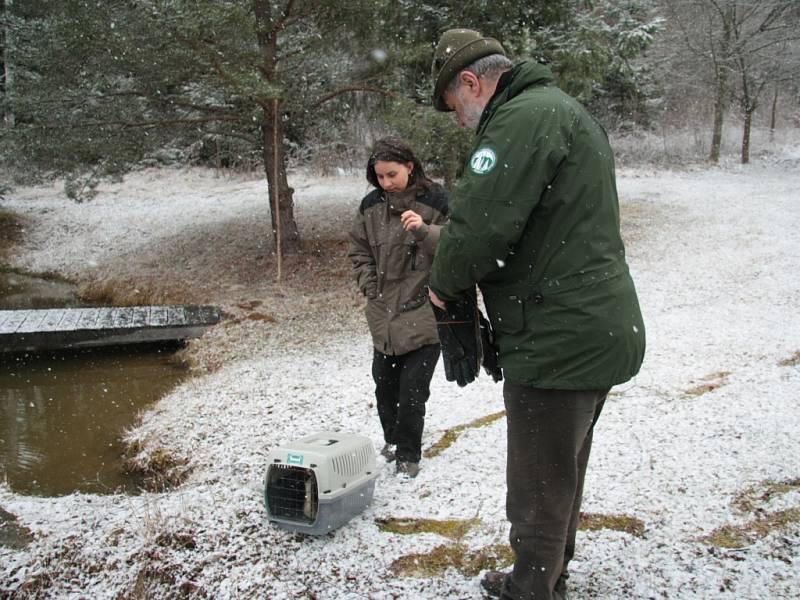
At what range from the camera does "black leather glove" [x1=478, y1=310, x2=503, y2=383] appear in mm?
2443

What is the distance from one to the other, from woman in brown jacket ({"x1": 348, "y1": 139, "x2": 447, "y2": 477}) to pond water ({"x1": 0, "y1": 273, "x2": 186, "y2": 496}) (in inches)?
85.2

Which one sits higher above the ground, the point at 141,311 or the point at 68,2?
the point at 68,2

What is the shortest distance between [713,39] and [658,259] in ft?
32.8

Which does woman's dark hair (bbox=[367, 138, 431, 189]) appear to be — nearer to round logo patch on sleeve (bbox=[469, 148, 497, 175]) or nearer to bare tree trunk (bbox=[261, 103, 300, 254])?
round logo patch on sleeve (bbox=[469, 148, 497, 175])

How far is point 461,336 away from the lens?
2490 millimetres

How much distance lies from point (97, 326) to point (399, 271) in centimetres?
532

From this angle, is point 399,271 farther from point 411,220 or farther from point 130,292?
point 130,292

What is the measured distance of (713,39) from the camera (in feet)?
56.2

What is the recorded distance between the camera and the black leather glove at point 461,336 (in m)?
2.44

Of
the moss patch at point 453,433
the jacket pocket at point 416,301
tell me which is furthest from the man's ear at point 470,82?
the moss patch at point 453,433

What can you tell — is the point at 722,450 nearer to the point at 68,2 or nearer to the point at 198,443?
the point at 198,443

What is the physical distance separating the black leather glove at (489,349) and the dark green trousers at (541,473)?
18 centimetres

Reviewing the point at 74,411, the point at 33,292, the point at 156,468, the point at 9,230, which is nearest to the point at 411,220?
the point at 156,468

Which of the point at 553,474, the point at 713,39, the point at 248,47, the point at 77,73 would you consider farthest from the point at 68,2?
the point at 713,39
